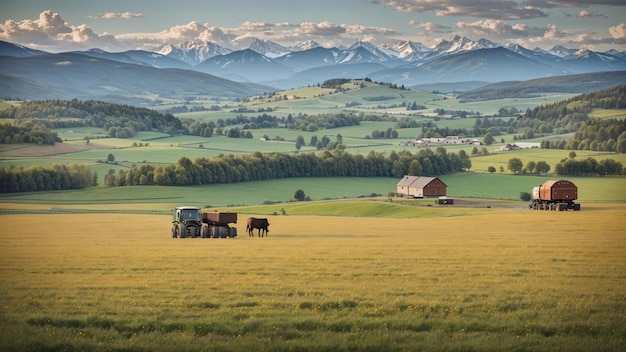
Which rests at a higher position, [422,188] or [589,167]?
[589,167]

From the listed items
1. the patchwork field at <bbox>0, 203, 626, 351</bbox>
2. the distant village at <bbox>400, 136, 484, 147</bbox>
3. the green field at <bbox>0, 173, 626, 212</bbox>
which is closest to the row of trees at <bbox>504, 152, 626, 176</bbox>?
the green field at <bbox>0, 173, 626, 212</bbox>

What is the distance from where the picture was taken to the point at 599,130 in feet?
417

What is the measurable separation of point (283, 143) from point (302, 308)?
6759 inches

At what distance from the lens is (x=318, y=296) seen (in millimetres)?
23938

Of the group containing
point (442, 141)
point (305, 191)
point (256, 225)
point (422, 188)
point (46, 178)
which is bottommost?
point (256, 225)

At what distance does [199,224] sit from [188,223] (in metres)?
0.73

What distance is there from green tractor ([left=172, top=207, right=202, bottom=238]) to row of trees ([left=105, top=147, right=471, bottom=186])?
62560mm

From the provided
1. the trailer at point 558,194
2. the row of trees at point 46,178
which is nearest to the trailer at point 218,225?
the trailer at point 558,194

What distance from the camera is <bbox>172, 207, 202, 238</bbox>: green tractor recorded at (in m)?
48.1

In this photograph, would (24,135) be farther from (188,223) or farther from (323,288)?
(323,288)

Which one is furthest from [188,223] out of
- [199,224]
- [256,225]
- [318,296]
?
[318,296]

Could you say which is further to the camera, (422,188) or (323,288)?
(422,188)

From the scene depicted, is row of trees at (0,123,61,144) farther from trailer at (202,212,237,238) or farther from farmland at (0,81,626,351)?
trailer at (202,212,237,238)

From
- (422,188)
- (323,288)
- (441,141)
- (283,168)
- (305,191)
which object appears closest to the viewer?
(323,288)
